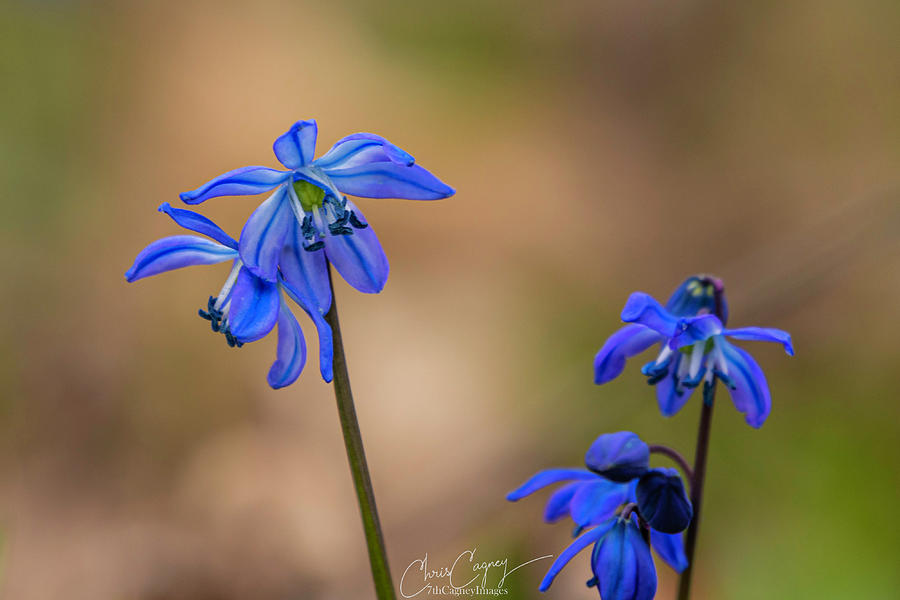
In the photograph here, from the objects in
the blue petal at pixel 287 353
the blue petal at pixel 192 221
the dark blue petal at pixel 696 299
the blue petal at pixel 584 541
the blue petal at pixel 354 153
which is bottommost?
the blue petal at pixel 584 541

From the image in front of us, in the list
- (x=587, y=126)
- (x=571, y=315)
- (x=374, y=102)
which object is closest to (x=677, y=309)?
(x=571, y=315)

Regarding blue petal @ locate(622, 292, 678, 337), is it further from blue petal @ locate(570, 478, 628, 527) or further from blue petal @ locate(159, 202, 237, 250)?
blue petal @ locate(159, 202, 237, 250)

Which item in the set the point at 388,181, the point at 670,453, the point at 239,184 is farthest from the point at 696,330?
the point at 239,184

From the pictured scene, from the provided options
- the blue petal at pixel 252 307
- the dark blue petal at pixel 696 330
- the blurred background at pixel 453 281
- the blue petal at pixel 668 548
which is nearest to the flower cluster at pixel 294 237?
the blue petal at pixel 252 307

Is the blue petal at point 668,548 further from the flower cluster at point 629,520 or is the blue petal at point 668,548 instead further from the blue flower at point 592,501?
the flower cluster at point 629,520

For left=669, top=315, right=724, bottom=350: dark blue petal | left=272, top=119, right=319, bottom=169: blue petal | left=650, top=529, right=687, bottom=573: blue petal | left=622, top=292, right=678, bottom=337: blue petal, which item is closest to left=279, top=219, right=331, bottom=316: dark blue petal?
left=272, top=119, right=319, bottom=169: blue petal
